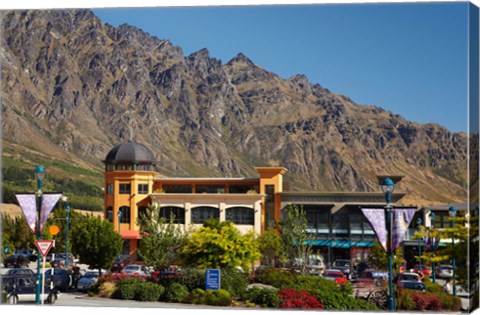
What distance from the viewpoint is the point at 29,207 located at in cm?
3250

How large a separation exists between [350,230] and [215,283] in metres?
36.4

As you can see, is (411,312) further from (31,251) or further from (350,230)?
(31,251)

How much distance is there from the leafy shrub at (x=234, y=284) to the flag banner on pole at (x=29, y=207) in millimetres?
9152

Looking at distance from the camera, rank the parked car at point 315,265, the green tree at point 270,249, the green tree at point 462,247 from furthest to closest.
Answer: the green tree at point 270,249
the parked car at point 315,265
the green tree at point 462,247

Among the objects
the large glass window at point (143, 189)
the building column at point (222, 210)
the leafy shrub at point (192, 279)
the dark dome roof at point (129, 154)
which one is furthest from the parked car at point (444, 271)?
the dark dome roof at point (129, 154)

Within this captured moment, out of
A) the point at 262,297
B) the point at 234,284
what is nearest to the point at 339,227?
the point at 234,284

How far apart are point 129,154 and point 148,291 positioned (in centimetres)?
3272

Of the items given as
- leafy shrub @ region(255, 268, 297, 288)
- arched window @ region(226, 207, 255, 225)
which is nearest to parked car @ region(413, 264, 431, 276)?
arched window @ region(226, 207, 255, 225)

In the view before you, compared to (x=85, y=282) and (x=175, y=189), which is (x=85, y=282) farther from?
(x=175, y=189)

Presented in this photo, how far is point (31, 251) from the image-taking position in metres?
76.6

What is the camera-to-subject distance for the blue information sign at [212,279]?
114 feet

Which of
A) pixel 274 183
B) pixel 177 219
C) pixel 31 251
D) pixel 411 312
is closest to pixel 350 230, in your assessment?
pixel 274 183

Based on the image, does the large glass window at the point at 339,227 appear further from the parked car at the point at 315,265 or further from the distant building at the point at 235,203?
the parked car at the point at 315,265

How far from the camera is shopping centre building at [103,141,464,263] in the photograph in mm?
66312
